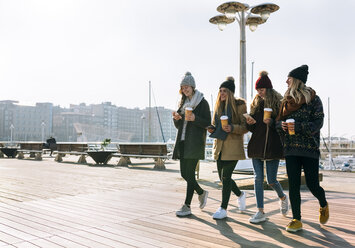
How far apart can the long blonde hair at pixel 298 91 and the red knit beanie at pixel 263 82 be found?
37 centimetres

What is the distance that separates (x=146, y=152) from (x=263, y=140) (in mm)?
9096

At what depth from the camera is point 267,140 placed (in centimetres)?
382

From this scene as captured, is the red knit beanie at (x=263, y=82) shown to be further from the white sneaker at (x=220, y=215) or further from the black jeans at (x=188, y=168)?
the white sneaker at (x=220, y=215)

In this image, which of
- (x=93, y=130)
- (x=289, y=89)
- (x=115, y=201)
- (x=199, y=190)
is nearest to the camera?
(x=289, y=89)

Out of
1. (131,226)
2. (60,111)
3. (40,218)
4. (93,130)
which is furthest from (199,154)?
(60,111)

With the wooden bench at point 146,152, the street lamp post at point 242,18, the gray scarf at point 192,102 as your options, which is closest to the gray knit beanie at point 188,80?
the gray scarf at point 192,102

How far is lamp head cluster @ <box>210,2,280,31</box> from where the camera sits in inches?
374

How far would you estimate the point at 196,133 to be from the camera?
13.8 feet

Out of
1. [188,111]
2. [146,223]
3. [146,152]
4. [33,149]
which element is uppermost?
[188,111]

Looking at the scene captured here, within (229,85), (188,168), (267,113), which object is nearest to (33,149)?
(188,168)

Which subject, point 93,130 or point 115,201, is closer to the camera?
point 115,201

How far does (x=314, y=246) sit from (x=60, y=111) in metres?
150

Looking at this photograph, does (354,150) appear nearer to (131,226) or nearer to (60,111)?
(131,226)

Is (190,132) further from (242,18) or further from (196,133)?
(242,18)
